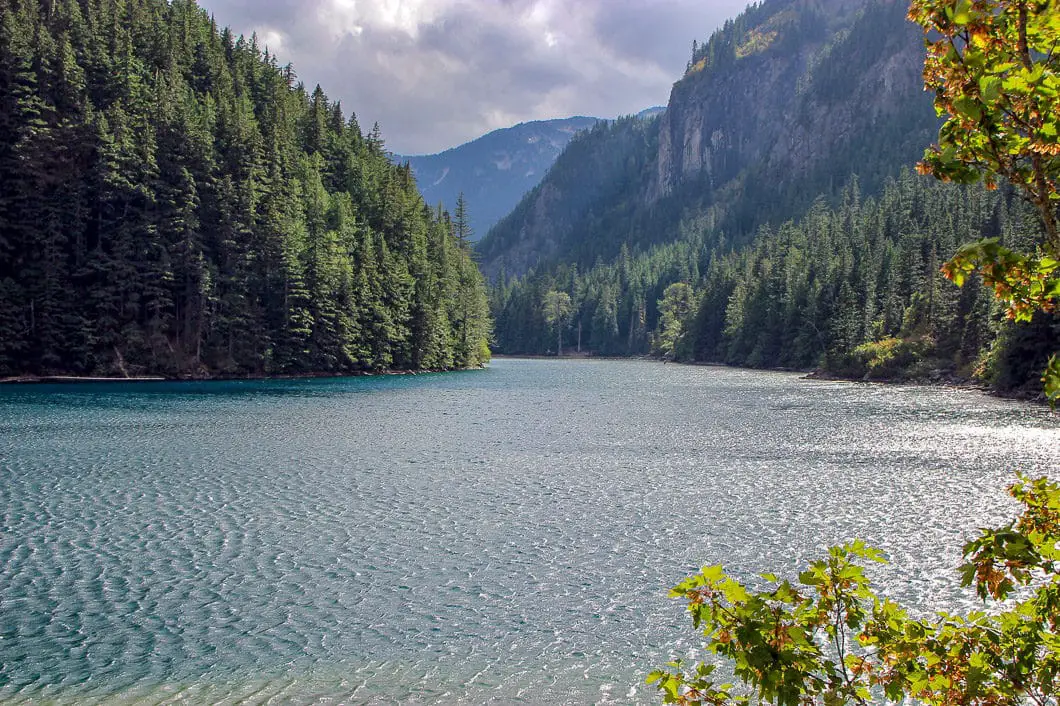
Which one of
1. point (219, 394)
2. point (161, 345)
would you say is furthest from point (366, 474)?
point (161, 345)

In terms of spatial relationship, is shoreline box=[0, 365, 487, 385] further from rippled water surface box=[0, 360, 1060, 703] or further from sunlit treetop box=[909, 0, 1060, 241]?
sunlit treetop box=[909, 0, 1060, 241]

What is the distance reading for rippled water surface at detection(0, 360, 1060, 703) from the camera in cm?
1540

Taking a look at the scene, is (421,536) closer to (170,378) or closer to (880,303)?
(170,378)

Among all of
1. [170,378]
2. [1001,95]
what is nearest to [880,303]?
[170,378]

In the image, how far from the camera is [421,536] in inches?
990

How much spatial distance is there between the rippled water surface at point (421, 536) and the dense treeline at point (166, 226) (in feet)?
132

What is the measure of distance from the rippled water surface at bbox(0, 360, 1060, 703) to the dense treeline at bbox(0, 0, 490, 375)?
4034cm

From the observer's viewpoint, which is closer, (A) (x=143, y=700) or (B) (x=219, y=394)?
(A) (x=143, y=700)

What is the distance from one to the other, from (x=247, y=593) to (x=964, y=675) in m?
17.8

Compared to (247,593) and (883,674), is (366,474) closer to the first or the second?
(247,593)

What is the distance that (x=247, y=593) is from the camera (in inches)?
764

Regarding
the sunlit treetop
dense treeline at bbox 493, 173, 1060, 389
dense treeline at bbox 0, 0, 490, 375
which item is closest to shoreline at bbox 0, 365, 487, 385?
dense treeline at bbox 0, 0, 490, 375

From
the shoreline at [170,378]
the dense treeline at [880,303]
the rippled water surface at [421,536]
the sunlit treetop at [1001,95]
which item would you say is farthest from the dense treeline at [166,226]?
the sunlit treetop at [1001,95]

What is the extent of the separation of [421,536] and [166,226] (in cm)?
8839
